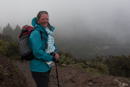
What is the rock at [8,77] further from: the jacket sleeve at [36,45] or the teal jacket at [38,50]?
the jacket sleeve at [36,45]

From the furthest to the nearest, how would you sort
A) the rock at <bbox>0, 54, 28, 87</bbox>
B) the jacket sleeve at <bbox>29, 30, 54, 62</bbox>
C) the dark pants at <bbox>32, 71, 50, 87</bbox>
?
the rock at <bbox>0, 54, 28, 87</bbox> < the dark pants at <bbox>32, 71, 50, 87</bbox> < the jacket sleeve at <bbox>29, 30, 54, 62</bbox>

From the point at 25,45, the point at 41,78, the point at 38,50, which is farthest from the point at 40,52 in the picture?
the point at 41,78

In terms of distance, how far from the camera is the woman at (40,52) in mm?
1587

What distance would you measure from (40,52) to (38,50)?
0.16 feet

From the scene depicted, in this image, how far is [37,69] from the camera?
67.6 inches

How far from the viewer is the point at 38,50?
5.21ft

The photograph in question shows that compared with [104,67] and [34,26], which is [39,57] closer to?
[34,26]

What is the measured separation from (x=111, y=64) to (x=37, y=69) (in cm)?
1072

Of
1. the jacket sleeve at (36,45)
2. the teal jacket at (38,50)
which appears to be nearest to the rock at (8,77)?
the teal jacket at (38,50)


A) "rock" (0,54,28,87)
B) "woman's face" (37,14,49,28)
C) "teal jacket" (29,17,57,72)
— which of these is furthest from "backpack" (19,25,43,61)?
"rock" (0,54,28,87)

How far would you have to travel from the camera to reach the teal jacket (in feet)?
5.18

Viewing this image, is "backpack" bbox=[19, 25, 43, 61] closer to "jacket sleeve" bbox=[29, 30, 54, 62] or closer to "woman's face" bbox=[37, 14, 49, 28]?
"jacket sleeve" bbox=[29, 30, 54, 62]

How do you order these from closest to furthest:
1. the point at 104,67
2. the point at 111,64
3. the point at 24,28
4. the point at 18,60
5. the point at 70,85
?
the point at 24,28, the point at 70,85, the point at 104,67, the point at 18,60, the point at 111,64

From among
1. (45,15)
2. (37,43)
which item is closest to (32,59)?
(37,43)
